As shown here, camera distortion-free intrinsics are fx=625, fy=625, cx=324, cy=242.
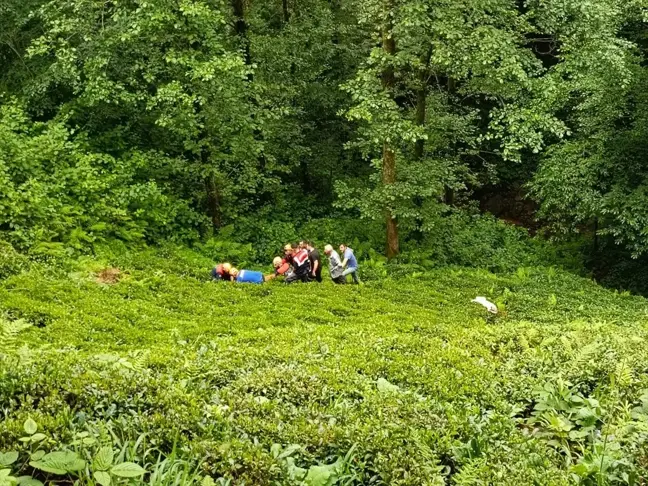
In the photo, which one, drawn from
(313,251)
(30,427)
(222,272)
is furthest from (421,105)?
(30,427)

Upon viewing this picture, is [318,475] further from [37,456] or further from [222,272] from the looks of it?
[222,272]

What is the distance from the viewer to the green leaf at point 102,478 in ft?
9.04

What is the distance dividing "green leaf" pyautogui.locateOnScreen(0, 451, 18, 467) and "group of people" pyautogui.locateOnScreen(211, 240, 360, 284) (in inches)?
423

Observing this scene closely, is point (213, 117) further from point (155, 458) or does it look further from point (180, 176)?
point (155, 458)

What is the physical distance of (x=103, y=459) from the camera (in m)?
2.91

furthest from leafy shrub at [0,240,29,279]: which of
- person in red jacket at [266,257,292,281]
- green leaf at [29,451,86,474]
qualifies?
green leaf at [29,451,86,474]

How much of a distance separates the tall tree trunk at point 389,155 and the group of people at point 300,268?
2776mm

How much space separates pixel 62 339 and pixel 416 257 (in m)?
11.4

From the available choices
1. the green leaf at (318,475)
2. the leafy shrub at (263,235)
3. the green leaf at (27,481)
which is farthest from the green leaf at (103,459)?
the leafy shrub at (263,235)

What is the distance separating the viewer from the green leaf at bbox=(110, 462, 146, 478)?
281 cm

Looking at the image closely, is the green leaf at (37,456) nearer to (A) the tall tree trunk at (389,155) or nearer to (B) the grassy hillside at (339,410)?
(B) the grassy hillside at (339,410)

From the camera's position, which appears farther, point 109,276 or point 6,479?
point 109,276

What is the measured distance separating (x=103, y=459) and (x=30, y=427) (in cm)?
48

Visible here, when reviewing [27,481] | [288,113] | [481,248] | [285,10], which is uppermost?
[285,10]
